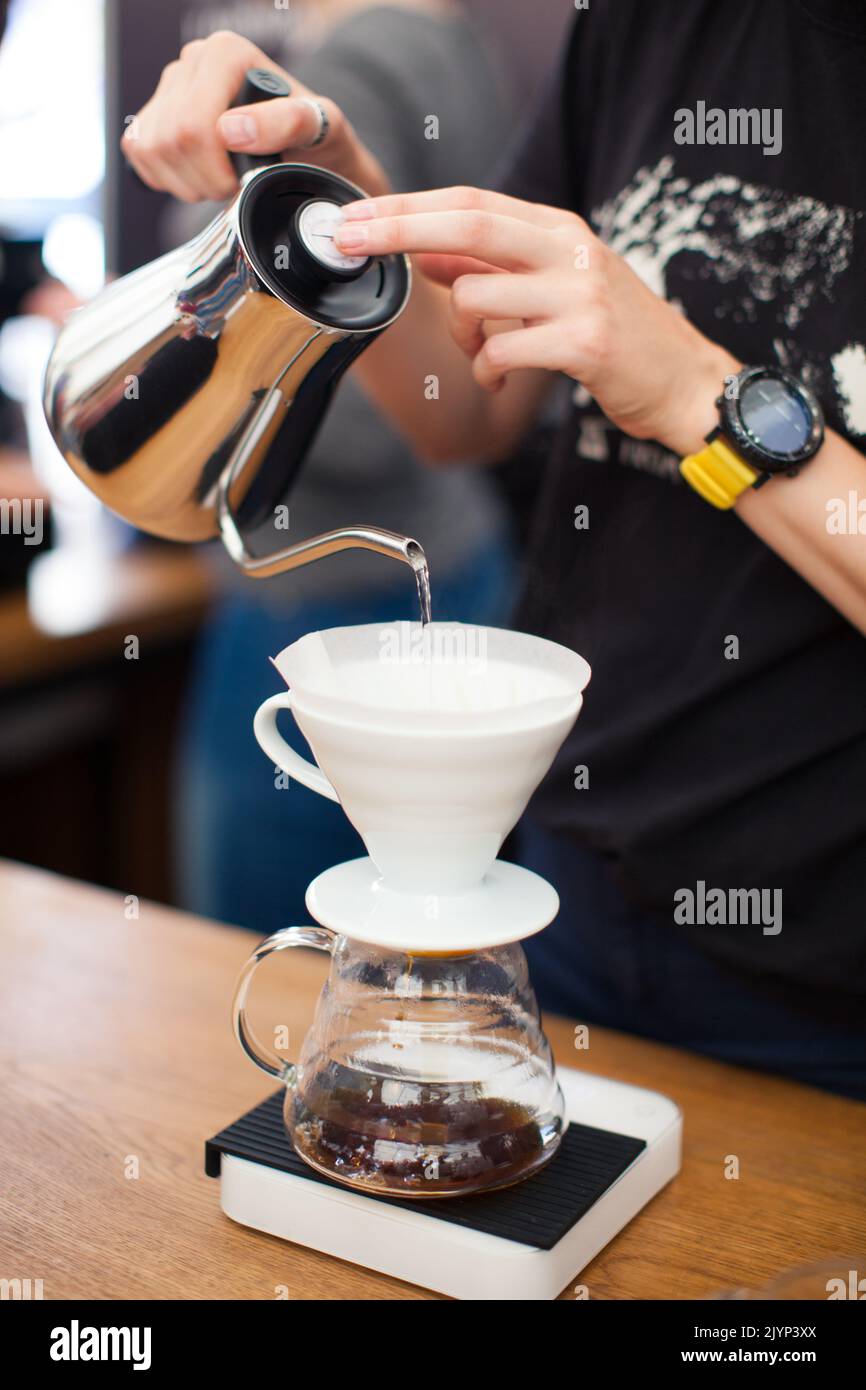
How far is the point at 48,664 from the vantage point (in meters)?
2.44

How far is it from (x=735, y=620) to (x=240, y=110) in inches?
18.5

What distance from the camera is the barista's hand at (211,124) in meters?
0.88

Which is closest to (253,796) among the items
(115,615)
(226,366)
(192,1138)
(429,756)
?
(115,615)

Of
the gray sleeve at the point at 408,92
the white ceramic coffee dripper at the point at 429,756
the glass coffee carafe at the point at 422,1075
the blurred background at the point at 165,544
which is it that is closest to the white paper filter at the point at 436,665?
the white ceramic coffee dripper at the point at 429,756

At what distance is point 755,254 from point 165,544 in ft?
7.55

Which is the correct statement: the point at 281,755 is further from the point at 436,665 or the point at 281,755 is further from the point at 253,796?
the point at 253,796

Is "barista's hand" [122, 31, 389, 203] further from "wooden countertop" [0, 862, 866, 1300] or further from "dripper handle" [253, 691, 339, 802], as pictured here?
"wooden countertop" [0, 862, 866, 1300]

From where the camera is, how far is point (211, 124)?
0.88 meters

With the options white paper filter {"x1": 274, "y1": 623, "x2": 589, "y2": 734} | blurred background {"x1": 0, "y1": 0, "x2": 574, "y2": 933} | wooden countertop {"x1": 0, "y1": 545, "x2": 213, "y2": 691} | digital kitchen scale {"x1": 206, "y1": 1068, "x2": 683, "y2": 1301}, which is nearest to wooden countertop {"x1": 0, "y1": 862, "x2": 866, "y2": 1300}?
digital kitchen scale {"x1": 206, "y1": 1068, "x2": 683, "y2": 1301}

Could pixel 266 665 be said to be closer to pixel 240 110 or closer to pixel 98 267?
pixel 240 110

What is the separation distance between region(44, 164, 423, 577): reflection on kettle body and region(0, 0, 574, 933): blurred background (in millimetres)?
675

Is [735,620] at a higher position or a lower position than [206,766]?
higher
